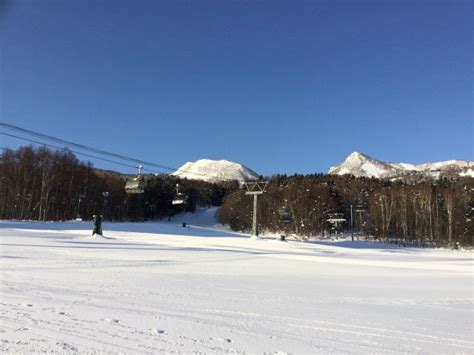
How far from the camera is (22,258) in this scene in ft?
53.4

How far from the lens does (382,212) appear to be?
86250 millimetres

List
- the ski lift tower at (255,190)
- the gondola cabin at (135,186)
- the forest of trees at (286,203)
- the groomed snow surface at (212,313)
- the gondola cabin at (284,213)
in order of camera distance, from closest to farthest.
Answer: the groomed snow surface at (212,313)
the gondola cabin at (135,186)
the ski lift tower at (255,190)
the gondola cabin at (284,213)
the forest of trees at (286,203)

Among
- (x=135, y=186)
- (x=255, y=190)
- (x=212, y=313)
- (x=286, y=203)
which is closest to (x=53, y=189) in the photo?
(x=286, y=203)

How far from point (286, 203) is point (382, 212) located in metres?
18.1

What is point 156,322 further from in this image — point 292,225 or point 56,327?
point 292,225

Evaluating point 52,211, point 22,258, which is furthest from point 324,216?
point 22,258

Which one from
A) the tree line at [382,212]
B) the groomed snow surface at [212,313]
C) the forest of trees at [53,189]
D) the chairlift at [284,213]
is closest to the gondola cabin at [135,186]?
the forest of trees at [53,189]

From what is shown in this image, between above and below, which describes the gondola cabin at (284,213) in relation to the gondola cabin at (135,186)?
below

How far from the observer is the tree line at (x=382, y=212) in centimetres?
8138

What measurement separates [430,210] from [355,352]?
82531 millimetres

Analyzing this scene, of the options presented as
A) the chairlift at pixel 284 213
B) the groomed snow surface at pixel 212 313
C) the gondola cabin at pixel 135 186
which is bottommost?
the groomed snow surface at pixel 212 313

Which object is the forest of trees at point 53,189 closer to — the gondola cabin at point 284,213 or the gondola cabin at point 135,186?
the gondola cabin at point 135,186

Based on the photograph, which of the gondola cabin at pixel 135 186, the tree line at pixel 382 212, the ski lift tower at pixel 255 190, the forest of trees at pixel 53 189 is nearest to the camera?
the gondola cabin at pixel 135 186

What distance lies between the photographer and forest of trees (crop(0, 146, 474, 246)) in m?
71.7
